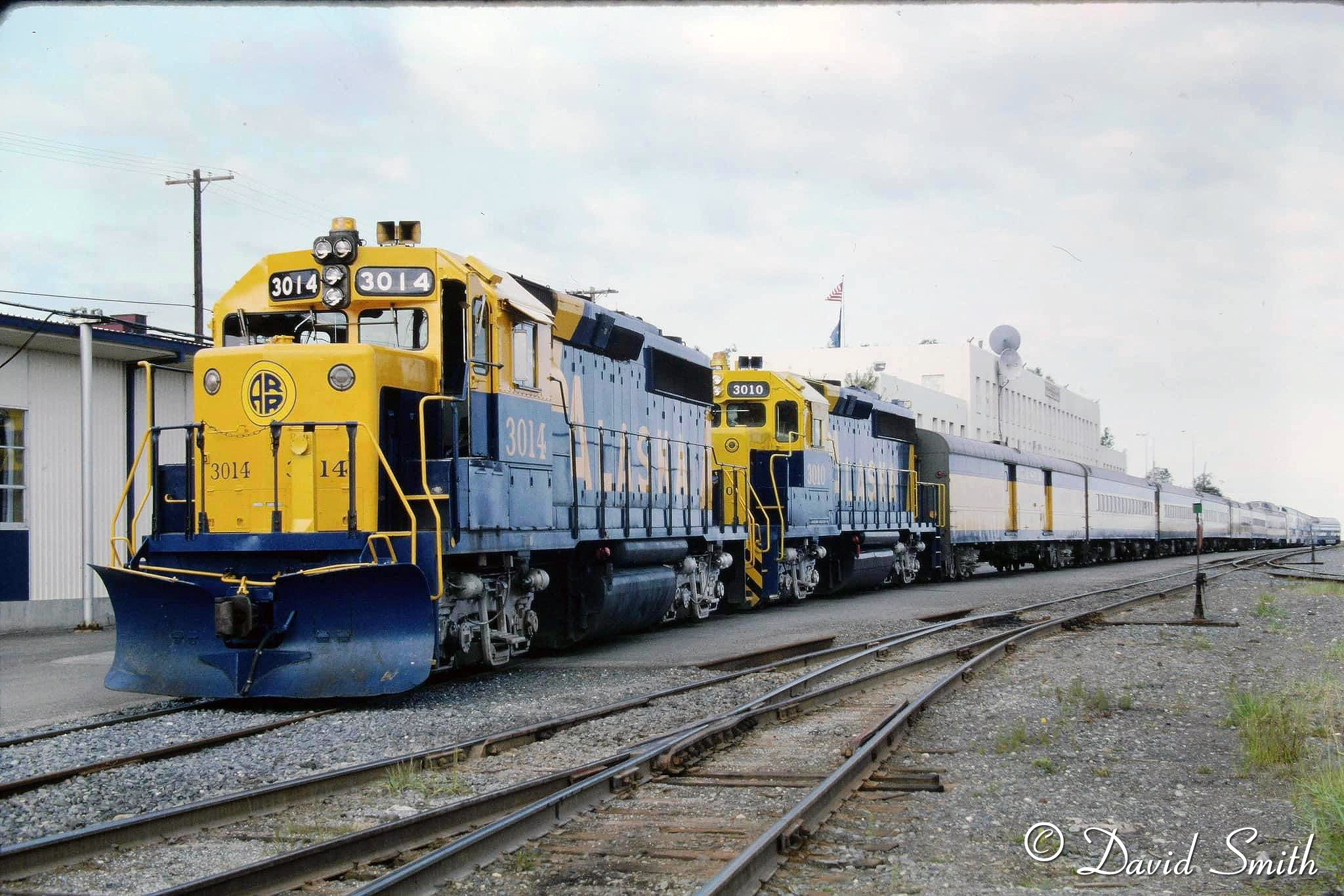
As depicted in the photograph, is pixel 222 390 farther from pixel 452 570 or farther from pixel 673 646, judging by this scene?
pixel 673 646

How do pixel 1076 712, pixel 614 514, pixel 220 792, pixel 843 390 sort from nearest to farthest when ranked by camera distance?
1. pixel 220 792
2. pixel 1076 712
3. pixel 614 514
4. pixel 843 390

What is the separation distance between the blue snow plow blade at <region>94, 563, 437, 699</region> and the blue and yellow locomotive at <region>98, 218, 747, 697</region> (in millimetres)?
15

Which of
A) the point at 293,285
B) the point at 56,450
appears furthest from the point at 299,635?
the point at 56,450

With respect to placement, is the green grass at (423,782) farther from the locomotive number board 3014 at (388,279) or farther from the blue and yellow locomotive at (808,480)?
the blue and yellow locomotive at (808,480)

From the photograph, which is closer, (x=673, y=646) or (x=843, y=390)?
(x=673, y=646)

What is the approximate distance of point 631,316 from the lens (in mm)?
14844

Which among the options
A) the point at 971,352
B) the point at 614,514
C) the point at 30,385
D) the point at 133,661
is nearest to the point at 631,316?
the point at 614,514

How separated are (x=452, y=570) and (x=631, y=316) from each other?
18.0 feet

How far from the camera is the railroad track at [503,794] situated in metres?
5.04

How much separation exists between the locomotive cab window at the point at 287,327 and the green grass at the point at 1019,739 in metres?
6.01

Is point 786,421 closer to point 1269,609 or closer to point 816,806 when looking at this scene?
point 1269,609

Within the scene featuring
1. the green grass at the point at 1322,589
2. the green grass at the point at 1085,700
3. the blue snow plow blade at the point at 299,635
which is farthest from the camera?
the green grass at the point at 1322,589

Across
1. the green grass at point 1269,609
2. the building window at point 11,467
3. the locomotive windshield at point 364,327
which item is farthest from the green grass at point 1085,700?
the building window at point 11,467

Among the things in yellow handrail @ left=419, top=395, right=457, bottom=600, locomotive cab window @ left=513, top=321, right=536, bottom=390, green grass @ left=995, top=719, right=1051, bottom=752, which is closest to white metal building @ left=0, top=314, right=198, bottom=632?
→ locomotive cab window @ left=513, top=321, right=536, bottom=390
